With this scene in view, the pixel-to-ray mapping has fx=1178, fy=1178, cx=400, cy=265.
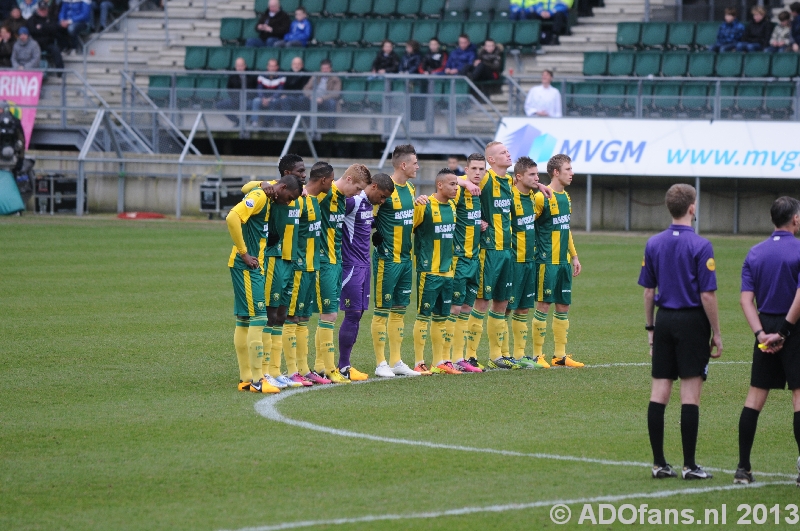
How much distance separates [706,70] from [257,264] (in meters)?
21.1

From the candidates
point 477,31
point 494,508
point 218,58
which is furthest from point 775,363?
point 218,58

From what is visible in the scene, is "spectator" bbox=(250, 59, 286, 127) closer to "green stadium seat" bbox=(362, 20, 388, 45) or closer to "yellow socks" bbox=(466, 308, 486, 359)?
"green stadium seat" bbox=(362, 20, 388, 45)

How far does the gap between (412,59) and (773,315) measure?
23152 mm

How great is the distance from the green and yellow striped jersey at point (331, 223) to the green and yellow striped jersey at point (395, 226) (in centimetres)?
48

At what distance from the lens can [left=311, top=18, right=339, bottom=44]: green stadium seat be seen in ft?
111

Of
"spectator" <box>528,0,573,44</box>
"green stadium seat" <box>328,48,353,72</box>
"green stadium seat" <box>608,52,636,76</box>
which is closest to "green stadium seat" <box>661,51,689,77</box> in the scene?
"green stadium seat" <box>608,52,636,76</box>

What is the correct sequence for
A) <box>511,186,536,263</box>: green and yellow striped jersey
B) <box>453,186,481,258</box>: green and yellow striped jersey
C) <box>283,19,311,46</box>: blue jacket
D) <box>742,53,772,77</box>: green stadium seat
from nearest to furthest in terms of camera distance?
<box>453,186,481,258</box>: green and yellow striped jersey
<box>511,186,536,263</box>: green and yellow striped jersey
<box>742,53,772,77</box>: green stadium seat
<box>283,19,311,46</box>: blue jacket

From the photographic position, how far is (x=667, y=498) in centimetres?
732

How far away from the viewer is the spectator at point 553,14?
32719mm

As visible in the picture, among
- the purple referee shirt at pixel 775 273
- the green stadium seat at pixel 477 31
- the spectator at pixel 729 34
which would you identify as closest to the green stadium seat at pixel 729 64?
the spectator at pixel 729 34

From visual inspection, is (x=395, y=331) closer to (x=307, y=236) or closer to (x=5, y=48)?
(x=307, y=236)

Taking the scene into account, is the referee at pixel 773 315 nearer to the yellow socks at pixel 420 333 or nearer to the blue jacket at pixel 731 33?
the yellow socks at pixel 420 333

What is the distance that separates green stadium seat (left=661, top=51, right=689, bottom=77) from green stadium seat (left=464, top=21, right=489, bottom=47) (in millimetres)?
5096

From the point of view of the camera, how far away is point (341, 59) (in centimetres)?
3200
